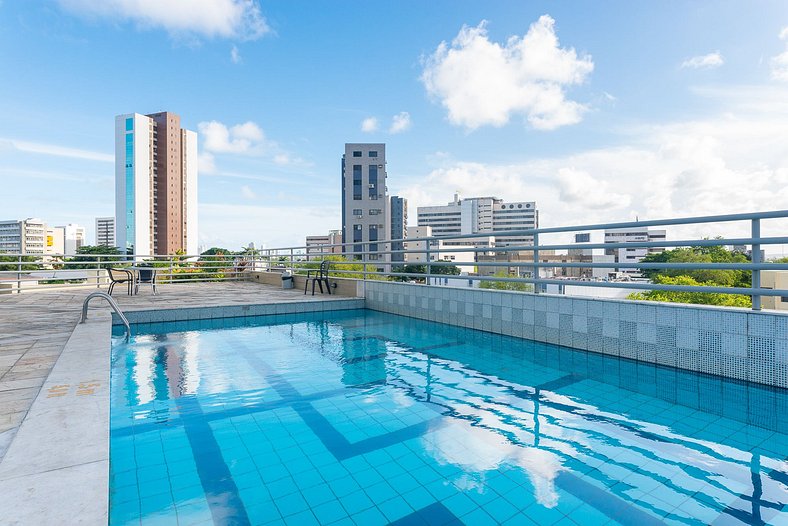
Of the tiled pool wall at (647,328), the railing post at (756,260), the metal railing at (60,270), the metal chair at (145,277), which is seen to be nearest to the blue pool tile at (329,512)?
the tiled pool wall at (647,328)

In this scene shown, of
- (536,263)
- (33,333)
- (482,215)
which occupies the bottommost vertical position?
(33,333)

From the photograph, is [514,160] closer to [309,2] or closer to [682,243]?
[309,2]

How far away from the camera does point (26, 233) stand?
121 metres

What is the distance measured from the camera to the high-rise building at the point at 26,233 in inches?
4716

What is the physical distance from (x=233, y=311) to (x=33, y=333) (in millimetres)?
3286

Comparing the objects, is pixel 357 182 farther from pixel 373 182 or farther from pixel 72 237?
pixel 72 237

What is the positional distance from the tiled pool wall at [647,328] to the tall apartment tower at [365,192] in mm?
48051

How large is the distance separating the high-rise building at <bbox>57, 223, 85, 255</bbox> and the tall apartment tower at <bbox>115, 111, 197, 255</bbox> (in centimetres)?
7782

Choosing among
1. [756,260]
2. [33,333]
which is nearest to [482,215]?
[756,260]

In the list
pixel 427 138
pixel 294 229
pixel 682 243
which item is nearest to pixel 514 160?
pixel 427 138

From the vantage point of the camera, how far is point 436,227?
11188cm

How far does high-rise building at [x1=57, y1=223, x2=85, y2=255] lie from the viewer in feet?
486

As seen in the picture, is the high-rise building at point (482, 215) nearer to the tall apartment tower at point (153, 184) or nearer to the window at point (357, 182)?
the window at point (357, 182)

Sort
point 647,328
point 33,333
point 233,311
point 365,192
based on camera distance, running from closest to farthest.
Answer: point 647,328 → point 33,333 → point 233,311 → point 365,192
